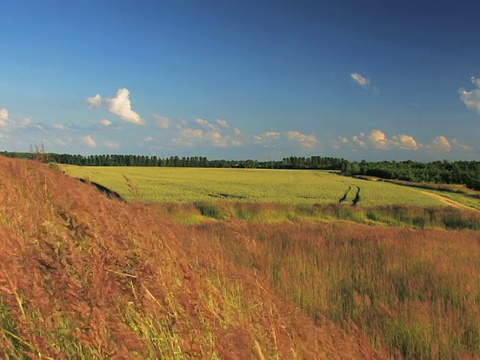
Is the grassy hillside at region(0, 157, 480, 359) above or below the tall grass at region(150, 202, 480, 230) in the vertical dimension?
above

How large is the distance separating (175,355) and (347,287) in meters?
3.38

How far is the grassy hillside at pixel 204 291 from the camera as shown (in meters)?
1.98

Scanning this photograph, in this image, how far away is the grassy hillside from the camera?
198cm

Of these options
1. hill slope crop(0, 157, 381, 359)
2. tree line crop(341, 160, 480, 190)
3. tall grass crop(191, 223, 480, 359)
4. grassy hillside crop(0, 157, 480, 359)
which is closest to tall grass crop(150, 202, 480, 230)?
tall grass crop(191, 223, 480, 359)

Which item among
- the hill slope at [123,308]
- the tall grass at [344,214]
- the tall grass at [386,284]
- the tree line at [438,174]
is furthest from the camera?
the tree line at [438,174]

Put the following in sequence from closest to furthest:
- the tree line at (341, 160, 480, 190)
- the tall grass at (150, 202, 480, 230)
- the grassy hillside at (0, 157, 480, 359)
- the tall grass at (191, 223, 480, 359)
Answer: the grassy hillside at (0, 157, 480, 359), the tall grass at (191, 223, 480, 359), the tall grass at (150, 202, 480, 230), the tree line at (341, 160, 480, 190)

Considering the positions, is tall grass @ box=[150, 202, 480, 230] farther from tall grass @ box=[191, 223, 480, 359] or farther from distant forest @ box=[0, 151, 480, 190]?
distant forest @ box=[0, 151, 480, 190]

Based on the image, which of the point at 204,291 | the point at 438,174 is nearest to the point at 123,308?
the point at 204,291

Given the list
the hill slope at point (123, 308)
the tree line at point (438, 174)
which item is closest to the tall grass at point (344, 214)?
the hill slope at point (123, 308)

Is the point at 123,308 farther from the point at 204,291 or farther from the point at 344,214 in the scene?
the point at 344,214

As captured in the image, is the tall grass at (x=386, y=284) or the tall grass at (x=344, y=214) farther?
the tall grass at (x=344, y=214)

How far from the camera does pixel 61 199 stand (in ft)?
12.6

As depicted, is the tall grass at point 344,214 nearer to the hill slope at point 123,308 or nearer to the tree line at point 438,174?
the hill slope at point 123,308

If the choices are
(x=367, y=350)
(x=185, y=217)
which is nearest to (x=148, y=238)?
(x=367, y=350)
